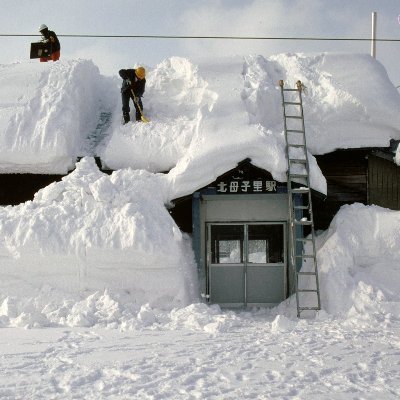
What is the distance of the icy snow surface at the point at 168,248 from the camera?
5.16 meters

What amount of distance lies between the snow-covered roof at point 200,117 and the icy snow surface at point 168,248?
0.04m

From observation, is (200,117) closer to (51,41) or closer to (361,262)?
(361,262)

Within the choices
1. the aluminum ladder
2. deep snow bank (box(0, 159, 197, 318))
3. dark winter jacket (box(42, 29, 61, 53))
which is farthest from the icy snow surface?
dark winter jacket (box(42, 29, 61, 53))

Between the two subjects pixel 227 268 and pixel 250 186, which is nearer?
pixel 250 186

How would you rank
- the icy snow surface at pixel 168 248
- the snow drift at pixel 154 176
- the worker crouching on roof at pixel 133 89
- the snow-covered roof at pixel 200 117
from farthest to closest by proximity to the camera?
1. the worker crouching on roof at pixel 133 89
2. the snow-covered roof at pixel 200 117
3. the snow drift at pixel 154 176
4. the icy snow surface at pixel 168 248

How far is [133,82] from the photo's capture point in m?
12.4

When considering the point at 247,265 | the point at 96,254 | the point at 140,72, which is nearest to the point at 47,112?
the point at 140,72

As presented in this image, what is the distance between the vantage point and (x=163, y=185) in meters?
10.2

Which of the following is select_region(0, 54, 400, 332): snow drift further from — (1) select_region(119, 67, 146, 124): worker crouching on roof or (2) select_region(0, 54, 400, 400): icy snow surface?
(1) select_region(119, 67, 146, 124): worker crouching on roof

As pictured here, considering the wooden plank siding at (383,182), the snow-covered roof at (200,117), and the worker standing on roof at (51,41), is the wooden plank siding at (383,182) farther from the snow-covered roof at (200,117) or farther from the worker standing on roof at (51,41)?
the worker standing on roof at (51,41)

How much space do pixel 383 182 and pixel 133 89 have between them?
21.6 feet

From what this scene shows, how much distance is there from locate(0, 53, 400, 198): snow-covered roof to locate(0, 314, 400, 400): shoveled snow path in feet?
12.4

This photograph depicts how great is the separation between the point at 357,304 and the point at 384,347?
2483 millimetres

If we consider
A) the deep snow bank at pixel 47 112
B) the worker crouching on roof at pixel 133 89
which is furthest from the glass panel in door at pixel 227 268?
the deep snow bank at pixel 47 112
